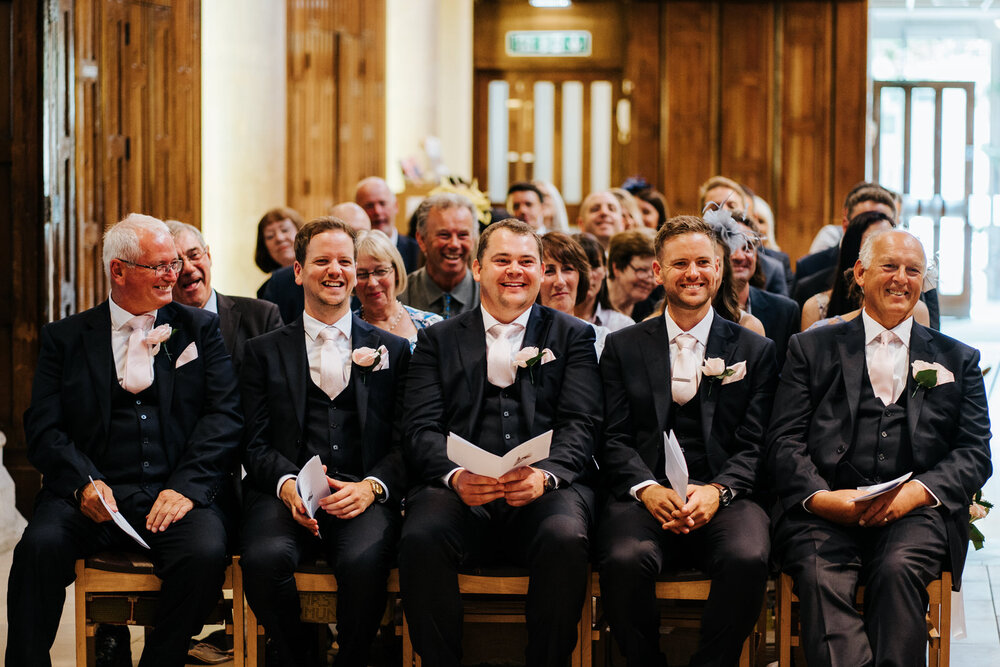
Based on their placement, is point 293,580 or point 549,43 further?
point 549,43

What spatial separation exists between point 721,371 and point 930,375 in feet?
2.08

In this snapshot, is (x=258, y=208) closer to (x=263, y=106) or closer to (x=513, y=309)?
(x=263, y=106)

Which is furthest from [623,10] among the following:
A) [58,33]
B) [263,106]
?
[58,33]

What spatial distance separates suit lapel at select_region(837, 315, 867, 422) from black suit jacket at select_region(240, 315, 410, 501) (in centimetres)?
145

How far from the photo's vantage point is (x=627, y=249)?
5.39m

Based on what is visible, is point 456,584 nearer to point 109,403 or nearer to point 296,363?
point 296,363

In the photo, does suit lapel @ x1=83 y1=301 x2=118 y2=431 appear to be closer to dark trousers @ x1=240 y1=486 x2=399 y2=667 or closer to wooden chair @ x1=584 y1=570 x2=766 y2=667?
dark trousers @ x1=240 y1=486 x2=399 y2=667

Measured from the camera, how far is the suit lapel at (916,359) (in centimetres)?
371

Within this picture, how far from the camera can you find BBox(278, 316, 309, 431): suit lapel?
12.8 ft

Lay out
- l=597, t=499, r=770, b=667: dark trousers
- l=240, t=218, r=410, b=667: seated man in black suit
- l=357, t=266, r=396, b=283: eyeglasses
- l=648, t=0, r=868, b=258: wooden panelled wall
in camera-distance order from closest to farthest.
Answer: l=597, t=499, r=770, b=667: dark trousers < l=240, t=218, r=410, b=667: seated man in black suit < l=357, t=266, r=396, b=283: eyeglasses < l=648, t=0, r=868, b=258: wooden panelled wall

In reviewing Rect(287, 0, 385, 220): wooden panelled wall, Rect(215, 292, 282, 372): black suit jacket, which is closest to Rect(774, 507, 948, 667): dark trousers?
Rect(215, 292, 282, 372): black suit jacket

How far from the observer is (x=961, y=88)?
541 inches

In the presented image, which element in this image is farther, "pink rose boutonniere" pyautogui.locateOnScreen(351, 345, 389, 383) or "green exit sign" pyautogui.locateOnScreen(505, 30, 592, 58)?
"green exit sign" pyautogui.locateOnScreen(505, 30, 592, 58)

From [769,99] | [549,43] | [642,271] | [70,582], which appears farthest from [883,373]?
[549,43]
